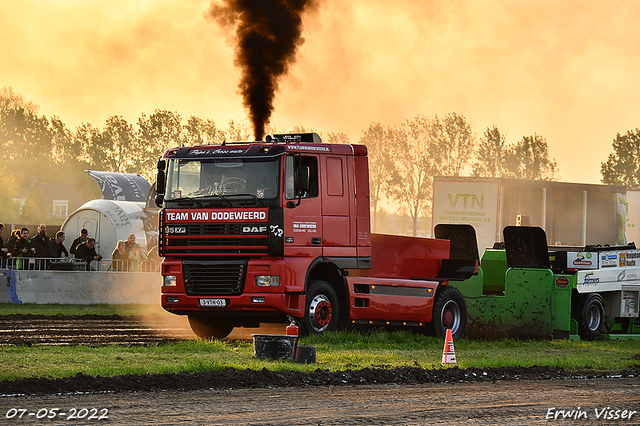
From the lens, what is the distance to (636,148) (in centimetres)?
9600

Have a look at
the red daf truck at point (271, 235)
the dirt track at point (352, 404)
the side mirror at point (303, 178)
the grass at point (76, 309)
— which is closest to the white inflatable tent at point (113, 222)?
the grass at point (76, 309)

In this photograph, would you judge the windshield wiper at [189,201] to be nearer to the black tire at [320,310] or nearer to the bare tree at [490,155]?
the black tire at [320,310]

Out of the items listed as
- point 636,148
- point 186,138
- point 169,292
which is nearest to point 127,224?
point 169,292

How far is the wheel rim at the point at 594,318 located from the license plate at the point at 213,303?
7.73m

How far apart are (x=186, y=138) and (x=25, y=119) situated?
47.1m

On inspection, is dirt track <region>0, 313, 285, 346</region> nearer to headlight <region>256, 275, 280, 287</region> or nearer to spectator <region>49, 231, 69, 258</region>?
headlight <region>256, 275, 280, 287</region>

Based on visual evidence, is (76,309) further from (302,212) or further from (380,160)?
(380,160)

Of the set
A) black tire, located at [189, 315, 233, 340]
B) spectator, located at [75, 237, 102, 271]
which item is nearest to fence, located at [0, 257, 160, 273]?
spectator, located at [75, 237, 102, 271]

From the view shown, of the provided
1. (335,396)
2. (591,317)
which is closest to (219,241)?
(335,396)

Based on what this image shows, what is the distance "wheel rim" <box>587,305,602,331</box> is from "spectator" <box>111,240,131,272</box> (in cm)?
1233

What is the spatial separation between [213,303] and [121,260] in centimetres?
1079

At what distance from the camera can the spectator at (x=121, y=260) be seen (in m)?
24.8

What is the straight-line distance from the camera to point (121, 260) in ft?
81.4

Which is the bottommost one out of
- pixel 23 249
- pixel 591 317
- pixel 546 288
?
pixel 591 317
